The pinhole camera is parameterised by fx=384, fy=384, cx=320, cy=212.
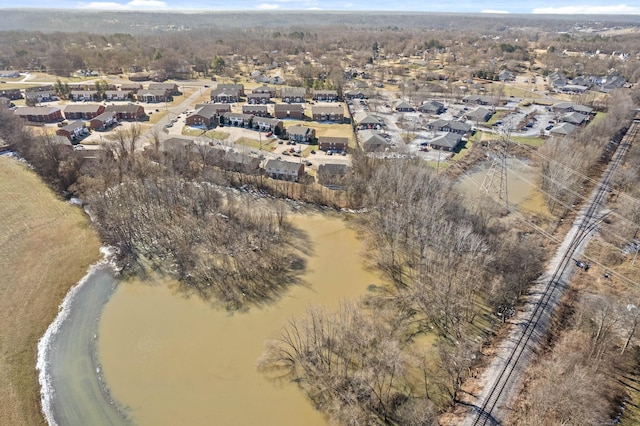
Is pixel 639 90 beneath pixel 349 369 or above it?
above

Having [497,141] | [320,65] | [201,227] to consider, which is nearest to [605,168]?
[497,141]

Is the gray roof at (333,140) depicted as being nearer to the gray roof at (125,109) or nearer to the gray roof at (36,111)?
the gray roof at (125,109)

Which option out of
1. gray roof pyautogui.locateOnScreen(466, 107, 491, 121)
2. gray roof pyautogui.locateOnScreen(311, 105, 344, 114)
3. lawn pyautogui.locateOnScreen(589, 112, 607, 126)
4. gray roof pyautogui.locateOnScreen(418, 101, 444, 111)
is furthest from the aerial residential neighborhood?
gray roof pyautogui.locateOnScreen(418, 101, 444, 111)

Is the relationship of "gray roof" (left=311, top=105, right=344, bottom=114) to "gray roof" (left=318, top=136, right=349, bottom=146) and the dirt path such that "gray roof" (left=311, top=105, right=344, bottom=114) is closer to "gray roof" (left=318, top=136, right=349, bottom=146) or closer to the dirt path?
"gray roof" (left=318, top=136, right=349, bottom=146)

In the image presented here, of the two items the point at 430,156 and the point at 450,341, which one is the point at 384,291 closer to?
the point at 450,341

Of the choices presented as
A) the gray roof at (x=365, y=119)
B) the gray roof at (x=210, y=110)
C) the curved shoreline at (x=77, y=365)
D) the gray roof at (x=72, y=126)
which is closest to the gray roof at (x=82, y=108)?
the gray roof at (x=72, y=126)

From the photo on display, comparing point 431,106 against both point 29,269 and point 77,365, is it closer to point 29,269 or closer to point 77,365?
point 29,269
